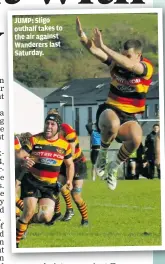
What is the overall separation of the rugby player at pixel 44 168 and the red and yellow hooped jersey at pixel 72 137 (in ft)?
0.11

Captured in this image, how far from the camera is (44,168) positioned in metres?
19.1

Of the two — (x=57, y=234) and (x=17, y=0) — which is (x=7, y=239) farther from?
(x=17, y=0)

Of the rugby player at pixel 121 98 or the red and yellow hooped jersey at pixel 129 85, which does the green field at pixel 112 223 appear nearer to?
the rugby player at pixel 121 98

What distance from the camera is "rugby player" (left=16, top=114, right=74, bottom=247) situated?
62.4 ft

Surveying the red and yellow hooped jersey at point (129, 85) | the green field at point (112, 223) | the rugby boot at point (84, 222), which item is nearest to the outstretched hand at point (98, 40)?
the red and yellow hooped jersey at point (129, 85)

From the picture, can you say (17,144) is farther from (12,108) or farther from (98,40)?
(98,40)

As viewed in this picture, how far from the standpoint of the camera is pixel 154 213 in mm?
19047

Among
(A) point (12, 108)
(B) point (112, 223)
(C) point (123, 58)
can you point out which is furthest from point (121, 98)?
(B) point (112, 223)

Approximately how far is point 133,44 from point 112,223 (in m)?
1.31

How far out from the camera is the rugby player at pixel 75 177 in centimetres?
1905

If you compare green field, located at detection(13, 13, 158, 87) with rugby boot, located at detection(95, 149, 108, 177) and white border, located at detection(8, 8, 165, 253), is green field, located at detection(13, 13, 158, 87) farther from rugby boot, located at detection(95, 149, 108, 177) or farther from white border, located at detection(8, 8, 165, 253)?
rugby boot, located at detection(95, 149, 108, 177)

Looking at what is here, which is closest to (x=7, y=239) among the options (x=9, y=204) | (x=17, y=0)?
(x=9, y=204)

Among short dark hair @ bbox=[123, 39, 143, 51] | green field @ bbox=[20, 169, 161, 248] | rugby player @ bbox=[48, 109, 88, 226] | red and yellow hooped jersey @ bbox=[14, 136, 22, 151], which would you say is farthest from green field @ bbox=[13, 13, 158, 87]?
green field @ bbox=[20, 169, 161, 248]

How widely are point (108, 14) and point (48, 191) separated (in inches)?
53.7
